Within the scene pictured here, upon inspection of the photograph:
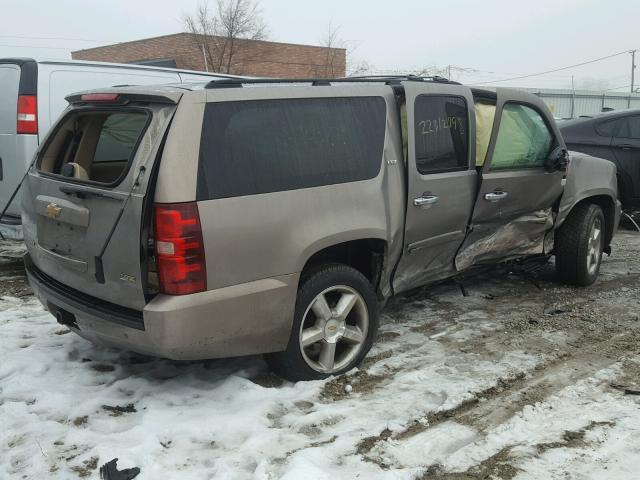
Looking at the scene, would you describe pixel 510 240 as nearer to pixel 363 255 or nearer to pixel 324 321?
pixel 363 255

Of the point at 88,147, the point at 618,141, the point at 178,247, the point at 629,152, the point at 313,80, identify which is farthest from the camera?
the point at 618,141

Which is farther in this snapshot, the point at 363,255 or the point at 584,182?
the point at 584,182

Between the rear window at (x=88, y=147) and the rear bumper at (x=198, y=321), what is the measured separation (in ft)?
2.92

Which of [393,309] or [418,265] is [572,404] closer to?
[418,265]

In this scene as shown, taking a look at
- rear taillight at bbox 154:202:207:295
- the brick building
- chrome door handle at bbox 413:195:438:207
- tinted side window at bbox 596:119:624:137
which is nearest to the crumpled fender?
chrome door handle at bbox 413:195:438:207

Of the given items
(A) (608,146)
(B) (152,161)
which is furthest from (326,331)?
(A) (608,146)

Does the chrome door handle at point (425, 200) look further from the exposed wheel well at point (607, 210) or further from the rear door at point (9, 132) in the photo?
→ the rear door at point (9, 132)

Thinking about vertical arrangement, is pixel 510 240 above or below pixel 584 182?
below

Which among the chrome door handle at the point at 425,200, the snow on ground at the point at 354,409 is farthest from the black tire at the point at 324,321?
the chrome door handle at the point at 425,200

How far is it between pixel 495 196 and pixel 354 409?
2.19m

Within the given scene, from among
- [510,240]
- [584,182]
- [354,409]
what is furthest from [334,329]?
[584,182]

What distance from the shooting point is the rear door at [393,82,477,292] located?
4.07 meters

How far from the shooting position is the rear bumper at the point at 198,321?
118 inches

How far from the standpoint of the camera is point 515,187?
4.91 metres
